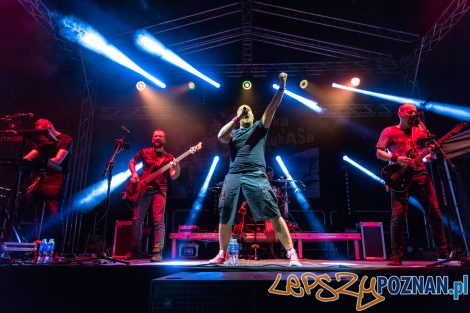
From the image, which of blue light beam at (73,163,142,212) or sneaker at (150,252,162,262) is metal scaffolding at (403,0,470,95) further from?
blue light beam at (73,163,142,212)

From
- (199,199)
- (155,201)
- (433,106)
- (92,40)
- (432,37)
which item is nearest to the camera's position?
(155,201)

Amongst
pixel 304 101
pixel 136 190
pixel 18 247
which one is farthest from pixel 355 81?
pixel 18 247

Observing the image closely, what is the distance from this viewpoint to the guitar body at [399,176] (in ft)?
14.3

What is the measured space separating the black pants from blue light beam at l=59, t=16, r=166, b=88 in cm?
809

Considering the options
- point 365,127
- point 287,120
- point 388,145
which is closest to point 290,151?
point 287,120

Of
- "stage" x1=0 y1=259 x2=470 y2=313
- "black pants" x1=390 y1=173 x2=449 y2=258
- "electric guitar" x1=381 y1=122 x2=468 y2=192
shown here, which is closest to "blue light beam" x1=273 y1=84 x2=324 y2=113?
"electric guitar" x1=381 y1=122 x2=468 y2=192

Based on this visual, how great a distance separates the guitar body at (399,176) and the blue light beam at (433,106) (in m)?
4.66

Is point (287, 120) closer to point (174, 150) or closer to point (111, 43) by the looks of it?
point (174, 150)

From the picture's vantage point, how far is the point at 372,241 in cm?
793

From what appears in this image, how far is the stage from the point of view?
2432mm

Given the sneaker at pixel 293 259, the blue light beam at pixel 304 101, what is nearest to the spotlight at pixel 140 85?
the blue light beam at pixel 304 101

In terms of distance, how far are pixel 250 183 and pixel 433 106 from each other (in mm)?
7128

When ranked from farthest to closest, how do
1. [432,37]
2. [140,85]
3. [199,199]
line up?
[140,85], [199,199], [432,37]

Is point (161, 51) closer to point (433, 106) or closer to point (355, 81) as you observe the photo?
point (355, 81)
